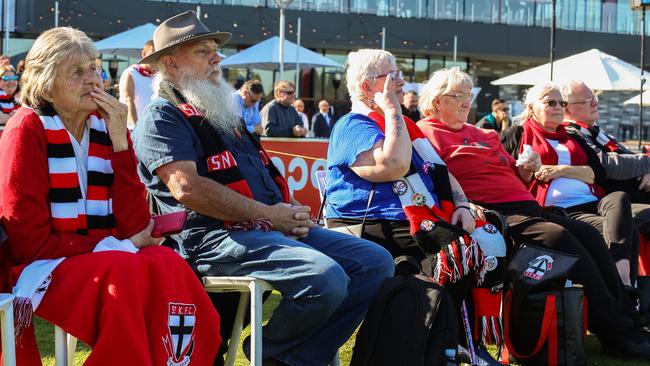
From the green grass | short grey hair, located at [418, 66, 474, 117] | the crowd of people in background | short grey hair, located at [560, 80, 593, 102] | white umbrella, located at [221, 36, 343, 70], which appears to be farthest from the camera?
white umbrella, located at [221, 36, 343, 70]

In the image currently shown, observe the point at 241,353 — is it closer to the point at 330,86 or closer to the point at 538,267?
the point at 538,267

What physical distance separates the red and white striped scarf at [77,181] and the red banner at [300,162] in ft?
15.8

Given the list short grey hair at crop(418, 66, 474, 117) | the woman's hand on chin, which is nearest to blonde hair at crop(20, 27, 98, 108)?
the woman's hand on chin

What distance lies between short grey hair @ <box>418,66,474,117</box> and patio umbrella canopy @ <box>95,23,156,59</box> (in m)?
10.4

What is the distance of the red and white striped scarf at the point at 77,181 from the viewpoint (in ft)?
10.3

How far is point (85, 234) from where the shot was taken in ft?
10.6

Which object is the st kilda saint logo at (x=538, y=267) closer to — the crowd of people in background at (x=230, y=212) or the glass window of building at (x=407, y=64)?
the crowd of people in background at (x=230, y=212)

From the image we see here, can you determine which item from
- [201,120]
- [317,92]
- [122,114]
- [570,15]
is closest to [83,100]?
[122,114]

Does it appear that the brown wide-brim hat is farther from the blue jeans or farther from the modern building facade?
the modern building facade

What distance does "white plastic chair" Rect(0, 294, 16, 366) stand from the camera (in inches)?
110

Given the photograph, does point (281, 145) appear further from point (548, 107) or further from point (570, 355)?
point (570, 355)

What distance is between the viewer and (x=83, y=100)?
3.27m

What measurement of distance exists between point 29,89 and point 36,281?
28.4 inches

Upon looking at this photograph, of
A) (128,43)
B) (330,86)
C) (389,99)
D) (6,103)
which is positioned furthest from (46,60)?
(330,86)
